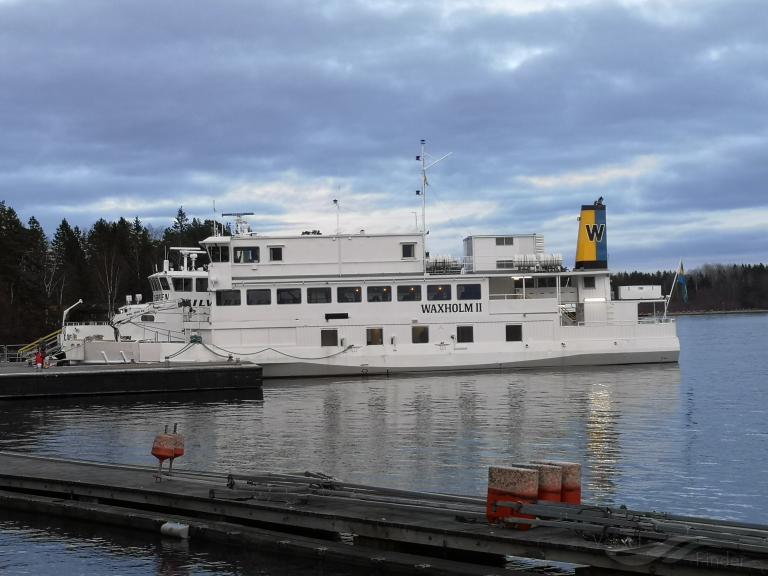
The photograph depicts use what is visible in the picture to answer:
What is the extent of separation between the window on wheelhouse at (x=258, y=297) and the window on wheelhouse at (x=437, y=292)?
722 centimetres

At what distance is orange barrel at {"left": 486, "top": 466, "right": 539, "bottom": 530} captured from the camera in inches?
459

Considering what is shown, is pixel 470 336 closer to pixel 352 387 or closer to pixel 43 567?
pixel 352 387

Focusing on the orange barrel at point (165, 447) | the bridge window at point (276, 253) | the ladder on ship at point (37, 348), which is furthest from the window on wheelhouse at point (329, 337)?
the orange barrel at point (165, 447)

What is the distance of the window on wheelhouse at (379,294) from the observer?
135 feet

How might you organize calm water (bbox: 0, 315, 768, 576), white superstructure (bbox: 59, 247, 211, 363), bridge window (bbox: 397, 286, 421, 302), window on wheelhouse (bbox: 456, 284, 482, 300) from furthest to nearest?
window on wheelhouse (bbox: 456, 284, 482, 300) → bridge window (bbox: 397, 286, 421, 302) → white superstructure (bbox: 59, 247, 211, 363) → calm water (bbox: 0, 315, 768, 576)

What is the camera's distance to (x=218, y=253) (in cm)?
4122

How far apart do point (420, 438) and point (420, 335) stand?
722 inches

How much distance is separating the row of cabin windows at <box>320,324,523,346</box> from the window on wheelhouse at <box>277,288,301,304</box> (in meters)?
1.85

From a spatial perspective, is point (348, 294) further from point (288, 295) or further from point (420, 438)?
point (420, 438)

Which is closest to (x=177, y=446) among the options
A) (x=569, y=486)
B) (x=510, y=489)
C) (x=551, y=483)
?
(x=510, y=489)

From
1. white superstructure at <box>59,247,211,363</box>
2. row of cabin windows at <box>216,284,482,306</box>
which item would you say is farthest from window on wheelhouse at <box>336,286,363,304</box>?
white superstructure at <box>59,247,211,363</box>

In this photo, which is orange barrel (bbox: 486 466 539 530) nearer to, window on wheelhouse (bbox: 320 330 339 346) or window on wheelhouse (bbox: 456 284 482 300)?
window on wheelhouse (bbox: 320 330 339 346)

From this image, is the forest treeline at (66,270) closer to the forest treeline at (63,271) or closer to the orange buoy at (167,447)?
the forest treeline at (63,271)

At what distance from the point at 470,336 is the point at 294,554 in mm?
29314
